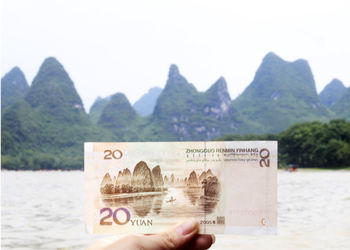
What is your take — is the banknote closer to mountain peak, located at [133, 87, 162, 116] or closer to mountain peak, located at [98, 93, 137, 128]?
mountain peak, located at [98, 93, 137, 128]

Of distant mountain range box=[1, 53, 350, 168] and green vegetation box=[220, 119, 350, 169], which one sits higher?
distant mountain range box=[1, 53, 350, 168]

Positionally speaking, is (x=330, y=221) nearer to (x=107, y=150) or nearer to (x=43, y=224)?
(x=43, y=224)

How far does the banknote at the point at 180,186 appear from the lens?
7.84 feet

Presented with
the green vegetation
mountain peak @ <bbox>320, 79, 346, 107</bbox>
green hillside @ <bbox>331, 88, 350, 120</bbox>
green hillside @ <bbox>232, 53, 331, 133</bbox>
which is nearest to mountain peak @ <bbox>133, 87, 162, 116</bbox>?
green hillside @ <bbox>232, 53, 331, 133</bbox>

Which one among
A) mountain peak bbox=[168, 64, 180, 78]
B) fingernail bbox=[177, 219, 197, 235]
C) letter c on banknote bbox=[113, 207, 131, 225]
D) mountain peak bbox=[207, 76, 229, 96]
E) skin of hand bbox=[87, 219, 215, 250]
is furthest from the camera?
mountain peak bbox=[207, 76, 229, 96]

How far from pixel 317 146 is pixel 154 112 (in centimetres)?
5591

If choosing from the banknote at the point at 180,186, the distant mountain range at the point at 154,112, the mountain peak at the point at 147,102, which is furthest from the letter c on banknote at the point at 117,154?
the mountain peak at the point at 147,102

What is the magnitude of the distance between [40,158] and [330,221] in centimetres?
6932

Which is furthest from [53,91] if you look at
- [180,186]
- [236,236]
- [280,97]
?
[180,186]

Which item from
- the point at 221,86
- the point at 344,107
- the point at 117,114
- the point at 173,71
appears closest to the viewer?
the point at 344,107

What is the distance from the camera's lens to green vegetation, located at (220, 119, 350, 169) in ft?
151

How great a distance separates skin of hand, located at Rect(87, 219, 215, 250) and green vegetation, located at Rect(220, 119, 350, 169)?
4487 centimetres

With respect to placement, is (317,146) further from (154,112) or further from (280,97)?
(154,112)

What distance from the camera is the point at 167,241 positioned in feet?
7.52
